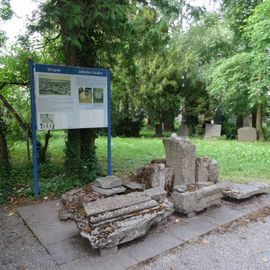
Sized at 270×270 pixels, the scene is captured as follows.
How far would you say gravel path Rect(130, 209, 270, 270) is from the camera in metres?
2.62

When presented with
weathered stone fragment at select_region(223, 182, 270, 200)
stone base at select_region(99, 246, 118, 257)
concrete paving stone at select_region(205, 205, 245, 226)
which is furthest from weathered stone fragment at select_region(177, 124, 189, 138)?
stone base at select_region(99, 246, 118, 257)

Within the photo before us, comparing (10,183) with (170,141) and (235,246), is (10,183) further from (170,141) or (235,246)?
(235,246)

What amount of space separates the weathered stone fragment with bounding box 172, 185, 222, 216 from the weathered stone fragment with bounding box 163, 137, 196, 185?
0.52 meters

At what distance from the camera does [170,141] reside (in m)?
4.40

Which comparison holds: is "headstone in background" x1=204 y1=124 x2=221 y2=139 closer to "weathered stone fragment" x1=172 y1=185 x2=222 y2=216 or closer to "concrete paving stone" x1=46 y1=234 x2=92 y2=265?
"weathered stone fragment" x1=172 y1=185 x2=222 y2=216

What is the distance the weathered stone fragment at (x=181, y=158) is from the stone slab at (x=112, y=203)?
1.15m

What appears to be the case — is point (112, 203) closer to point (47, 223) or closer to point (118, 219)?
point (118, 219)

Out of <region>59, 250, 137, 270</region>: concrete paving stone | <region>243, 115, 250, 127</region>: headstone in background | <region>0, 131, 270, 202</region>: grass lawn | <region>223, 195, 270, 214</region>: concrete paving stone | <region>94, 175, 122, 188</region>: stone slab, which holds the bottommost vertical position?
<region>59, 250, 137, 270</region>: concrete paving stone

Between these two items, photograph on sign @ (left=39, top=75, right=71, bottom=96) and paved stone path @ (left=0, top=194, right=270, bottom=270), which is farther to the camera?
photograph on sign @ (left=39, top=75, right=71, bottom=96)

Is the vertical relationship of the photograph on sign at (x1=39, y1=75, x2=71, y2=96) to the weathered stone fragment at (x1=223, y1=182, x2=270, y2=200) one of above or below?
above

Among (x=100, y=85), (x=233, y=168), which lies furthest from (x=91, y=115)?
(x=233, y=168)

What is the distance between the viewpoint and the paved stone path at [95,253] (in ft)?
8.65

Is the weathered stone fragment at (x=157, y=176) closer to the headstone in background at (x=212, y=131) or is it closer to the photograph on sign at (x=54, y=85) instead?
the photograph on sign at (x=54, y=85)

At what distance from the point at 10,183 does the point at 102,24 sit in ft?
10.6
